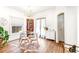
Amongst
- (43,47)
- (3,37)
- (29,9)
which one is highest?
(29,9)

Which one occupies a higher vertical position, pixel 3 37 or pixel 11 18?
pixel 11 18

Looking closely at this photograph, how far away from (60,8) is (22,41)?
0.87m

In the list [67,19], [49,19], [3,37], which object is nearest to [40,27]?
[49,19]

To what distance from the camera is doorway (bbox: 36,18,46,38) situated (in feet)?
6.25

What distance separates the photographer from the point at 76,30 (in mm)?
1812

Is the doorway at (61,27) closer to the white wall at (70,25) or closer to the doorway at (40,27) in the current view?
the white wall at (70,25)

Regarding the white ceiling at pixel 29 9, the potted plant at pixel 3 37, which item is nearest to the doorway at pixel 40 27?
the white ceiling at pixel 29 9

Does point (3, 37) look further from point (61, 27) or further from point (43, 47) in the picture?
point (61, 27)

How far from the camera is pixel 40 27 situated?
193 centimetres

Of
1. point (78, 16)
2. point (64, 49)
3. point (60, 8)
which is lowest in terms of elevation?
point (64, 49)

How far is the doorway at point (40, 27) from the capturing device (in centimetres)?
191

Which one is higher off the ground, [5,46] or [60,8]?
[60,8]
